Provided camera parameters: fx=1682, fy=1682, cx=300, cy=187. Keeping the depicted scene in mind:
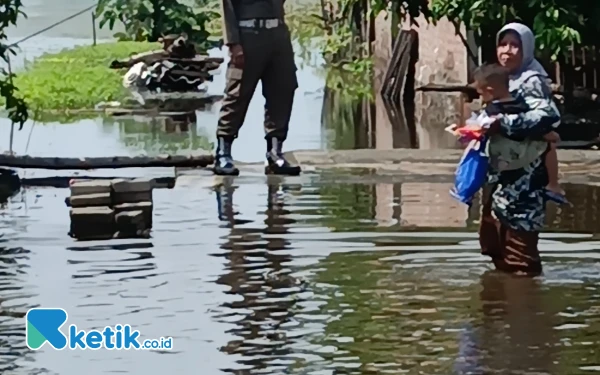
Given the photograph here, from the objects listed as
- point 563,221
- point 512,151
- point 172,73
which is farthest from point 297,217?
point 172,73

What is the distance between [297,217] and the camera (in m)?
11.0

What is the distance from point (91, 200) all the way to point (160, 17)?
75.0 ft

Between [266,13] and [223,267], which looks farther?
[266,13]

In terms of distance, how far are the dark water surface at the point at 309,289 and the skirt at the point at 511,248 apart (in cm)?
A: 11

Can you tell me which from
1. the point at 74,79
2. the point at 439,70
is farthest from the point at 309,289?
the point at 74,79

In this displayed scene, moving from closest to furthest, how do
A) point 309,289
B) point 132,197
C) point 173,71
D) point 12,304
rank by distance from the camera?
point 12,304 → point 309,289 → point 132,197 → point 173,71

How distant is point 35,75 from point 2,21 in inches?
607

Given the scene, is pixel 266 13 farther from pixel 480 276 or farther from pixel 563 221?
pixel 480 276

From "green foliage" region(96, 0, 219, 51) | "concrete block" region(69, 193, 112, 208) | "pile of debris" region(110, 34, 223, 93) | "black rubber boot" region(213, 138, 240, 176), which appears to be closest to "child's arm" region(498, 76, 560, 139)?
"concrete block" region(69, 193, 112, 208)

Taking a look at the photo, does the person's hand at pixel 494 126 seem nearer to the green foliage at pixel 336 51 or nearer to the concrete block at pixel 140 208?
the concrete block at pixel 140 208

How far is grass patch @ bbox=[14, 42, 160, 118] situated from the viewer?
23.6m

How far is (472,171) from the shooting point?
9031 mm

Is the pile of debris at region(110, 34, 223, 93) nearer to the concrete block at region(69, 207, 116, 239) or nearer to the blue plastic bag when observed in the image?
the concrete block at region(69, 207, 116, 239)

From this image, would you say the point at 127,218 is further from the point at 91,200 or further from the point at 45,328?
the point at 45,328
